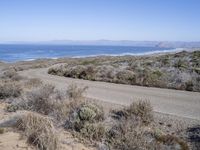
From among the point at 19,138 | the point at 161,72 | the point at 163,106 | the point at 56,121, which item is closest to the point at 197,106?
the point at 163,106

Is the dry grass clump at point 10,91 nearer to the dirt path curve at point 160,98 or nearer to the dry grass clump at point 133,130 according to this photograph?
the dirt path curve at point 160,98

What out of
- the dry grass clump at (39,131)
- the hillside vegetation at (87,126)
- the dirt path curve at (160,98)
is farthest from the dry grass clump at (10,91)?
the dry grass clump at (39,131)

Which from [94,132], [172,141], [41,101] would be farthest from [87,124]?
[41,101]

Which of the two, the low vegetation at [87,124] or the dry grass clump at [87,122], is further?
the dry grass clump at [87,122]

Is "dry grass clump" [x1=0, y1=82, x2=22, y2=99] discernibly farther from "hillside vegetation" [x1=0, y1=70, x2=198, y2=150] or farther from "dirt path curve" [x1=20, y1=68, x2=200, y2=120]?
"dirt path curve" [x1=20, y1=68, x2=200, y2=120]

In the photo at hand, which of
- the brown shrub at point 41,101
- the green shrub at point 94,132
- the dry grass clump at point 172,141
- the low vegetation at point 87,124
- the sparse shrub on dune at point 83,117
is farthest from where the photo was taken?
the brown shrub at point 41,101

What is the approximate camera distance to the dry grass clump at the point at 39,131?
8.43 meters

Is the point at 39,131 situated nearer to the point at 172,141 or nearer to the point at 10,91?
the point at 172,141

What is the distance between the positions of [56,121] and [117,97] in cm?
564

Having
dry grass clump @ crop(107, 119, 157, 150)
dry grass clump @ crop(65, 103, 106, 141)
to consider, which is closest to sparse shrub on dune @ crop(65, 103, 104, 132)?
dry grass clump @ crop(65, 103, 106, 141)

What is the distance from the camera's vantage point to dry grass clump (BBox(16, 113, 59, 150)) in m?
8.43

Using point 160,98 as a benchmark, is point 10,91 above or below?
above

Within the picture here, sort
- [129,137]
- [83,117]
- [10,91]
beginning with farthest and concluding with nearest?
1. [10,91]
2. [83,117]
3. [129,137]

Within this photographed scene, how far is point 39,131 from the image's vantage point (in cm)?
916
